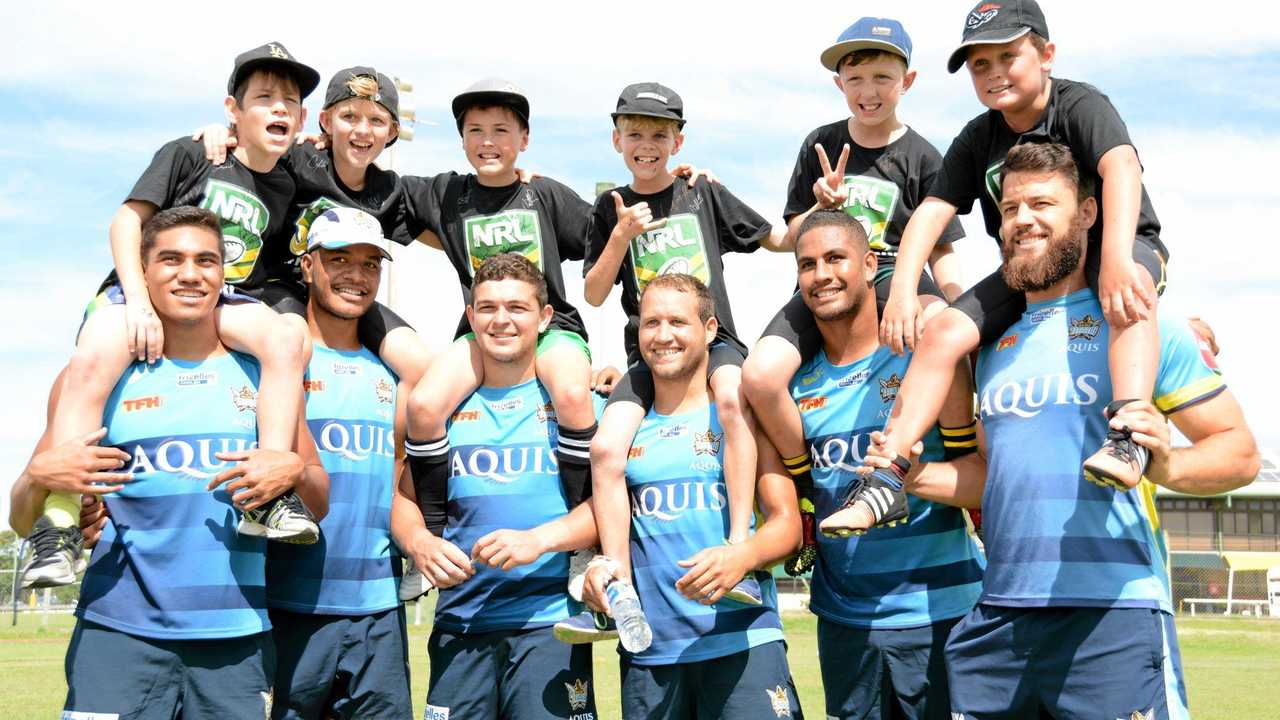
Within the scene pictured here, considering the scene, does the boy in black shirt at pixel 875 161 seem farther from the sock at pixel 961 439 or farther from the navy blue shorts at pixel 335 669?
the navy blue shorts at pixel 335 669

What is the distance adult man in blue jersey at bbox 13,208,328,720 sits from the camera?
5156 mm

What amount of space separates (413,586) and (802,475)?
2.12 meters

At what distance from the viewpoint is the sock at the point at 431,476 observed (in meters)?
6.24

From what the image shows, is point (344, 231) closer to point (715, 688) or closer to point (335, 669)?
point (335, 669)

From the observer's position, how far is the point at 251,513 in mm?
5312

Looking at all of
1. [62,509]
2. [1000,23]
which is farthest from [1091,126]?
[62,509]

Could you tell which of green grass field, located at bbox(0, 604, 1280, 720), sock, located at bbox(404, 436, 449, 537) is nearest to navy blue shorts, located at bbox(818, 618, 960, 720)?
sock, located at bbox(404, 436, 449, 537)

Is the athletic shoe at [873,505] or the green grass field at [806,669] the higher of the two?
the athletic shoe at [873,505]

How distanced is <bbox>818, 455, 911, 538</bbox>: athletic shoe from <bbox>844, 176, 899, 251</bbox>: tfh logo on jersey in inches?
73.2

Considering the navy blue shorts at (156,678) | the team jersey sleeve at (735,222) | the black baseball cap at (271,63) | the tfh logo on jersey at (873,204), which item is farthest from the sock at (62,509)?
the tfh logo on jersey at (873,204)

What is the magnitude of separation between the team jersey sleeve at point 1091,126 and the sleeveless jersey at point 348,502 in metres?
3.66

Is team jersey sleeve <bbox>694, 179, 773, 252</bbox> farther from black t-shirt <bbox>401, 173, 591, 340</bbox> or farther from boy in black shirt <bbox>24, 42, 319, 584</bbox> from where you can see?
boy in black shirt <bbox>24, 42, 319, 584</bbox>

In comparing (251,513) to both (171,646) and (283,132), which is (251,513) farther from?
(283,132)

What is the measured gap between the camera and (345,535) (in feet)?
20.2
